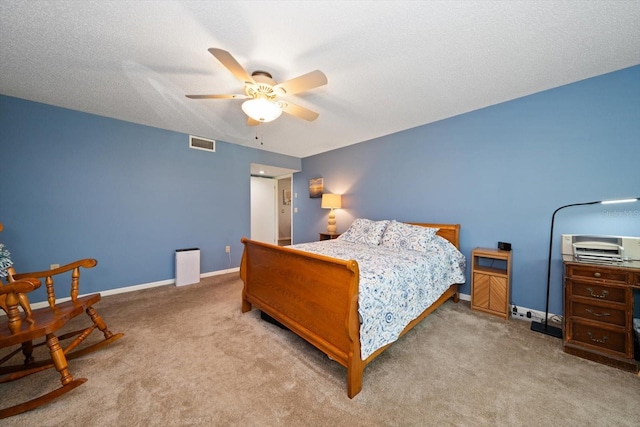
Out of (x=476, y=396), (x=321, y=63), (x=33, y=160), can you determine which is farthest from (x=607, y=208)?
(x=33, y=160)

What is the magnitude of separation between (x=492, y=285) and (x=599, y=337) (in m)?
0.83

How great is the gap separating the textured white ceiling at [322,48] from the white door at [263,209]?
3.40 m

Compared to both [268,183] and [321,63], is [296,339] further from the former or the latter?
[268,183]

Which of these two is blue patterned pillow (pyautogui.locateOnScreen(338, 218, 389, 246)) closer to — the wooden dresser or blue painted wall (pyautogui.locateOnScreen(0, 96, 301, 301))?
the wooden dresser

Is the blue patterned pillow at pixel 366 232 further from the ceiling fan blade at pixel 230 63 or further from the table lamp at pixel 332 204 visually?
the ceiling fan blade at pixel 230 63

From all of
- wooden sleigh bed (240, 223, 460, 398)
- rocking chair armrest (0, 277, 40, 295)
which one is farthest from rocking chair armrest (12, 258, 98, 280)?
wooden sleigh bed (240, 223, 460, 398)

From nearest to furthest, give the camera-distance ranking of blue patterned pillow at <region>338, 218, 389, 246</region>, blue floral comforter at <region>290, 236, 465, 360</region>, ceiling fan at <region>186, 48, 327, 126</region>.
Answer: blue floral comforter at <region>290, 236, 465, 360</region> → ceiling fan at <region>186, 48, 327, 126</region> → blue patterned pillow at <region>338, 218, 389, 246</region>

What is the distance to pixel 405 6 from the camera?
1.45 meters

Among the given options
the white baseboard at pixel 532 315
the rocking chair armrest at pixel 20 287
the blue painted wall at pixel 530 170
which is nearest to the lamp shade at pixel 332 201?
the blue painted wall at pixel 530 170

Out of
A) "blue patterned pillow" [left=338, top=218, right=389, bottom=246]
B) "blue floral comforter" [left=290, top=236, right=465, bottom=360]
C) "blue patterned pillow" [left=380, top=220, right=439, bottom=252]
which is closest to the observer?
"blue floral comforter" [left=290, top=236, right=465, bottom=360]

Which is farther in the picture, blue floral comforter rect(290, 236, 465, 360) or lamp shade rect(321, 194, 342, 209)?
lamp shade rect(321, 194, 342, 209)

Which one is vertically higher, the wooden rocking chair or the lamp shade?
the lamp shade

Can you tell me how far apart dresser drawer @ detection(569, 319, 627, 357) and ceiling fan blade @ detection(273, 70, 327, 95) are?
117 inches

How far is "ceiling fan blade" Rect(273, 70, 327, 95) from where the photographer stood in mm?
1671
